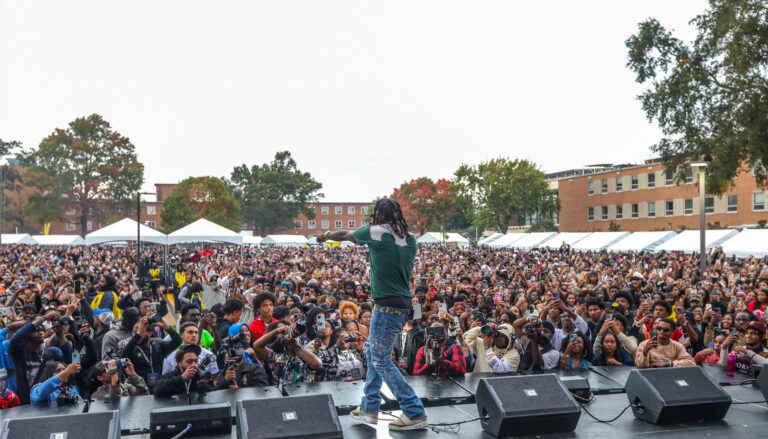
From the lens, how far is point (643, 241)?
2583cm

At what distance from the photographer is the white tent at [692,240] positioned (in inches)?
832

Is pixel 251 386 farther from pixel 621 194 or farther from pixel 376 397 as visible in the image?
pixel 621 194

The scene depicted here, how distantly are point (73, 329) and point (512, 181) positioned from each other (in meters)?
52.3

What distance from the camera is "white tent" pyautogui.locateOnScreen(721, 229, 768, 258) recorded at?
1823cm

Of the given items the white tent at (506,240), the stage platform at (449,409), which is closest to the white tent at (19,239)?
the white tent at (506,240)

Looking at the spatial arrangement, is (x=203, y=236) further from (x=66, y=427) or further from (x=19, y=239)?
(x=19, y=239)

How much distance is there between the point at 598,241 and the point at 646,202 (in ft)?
74.1

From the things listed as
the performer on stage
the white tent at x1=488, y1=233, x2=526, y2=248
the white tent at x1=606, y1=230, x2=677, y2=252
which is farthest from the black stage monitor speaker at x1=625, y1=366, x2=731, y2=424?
the white tent at x1=488, y1=233, x2=526, y2=248

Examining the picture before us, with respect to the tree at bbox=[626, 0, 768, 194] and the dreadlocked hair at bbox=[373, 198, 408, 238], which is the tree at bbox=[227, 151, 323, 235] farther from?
the dreadlocked hair at bbox=[373, 198, 408, 238]

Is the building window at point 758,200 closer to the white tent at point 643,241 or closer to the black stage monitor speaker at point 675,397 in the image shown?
the white tent at point 643,241

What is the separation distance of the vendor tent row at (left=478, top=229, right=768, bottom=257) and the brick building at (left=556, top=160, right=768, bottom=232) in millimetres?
8991

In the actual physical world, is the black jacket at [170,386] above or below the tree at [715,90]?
below

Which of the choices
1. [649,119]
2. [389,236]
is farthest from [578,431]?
[649,119]

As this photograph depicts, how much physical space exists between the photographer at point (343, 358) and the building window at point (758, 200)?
42531 mm
